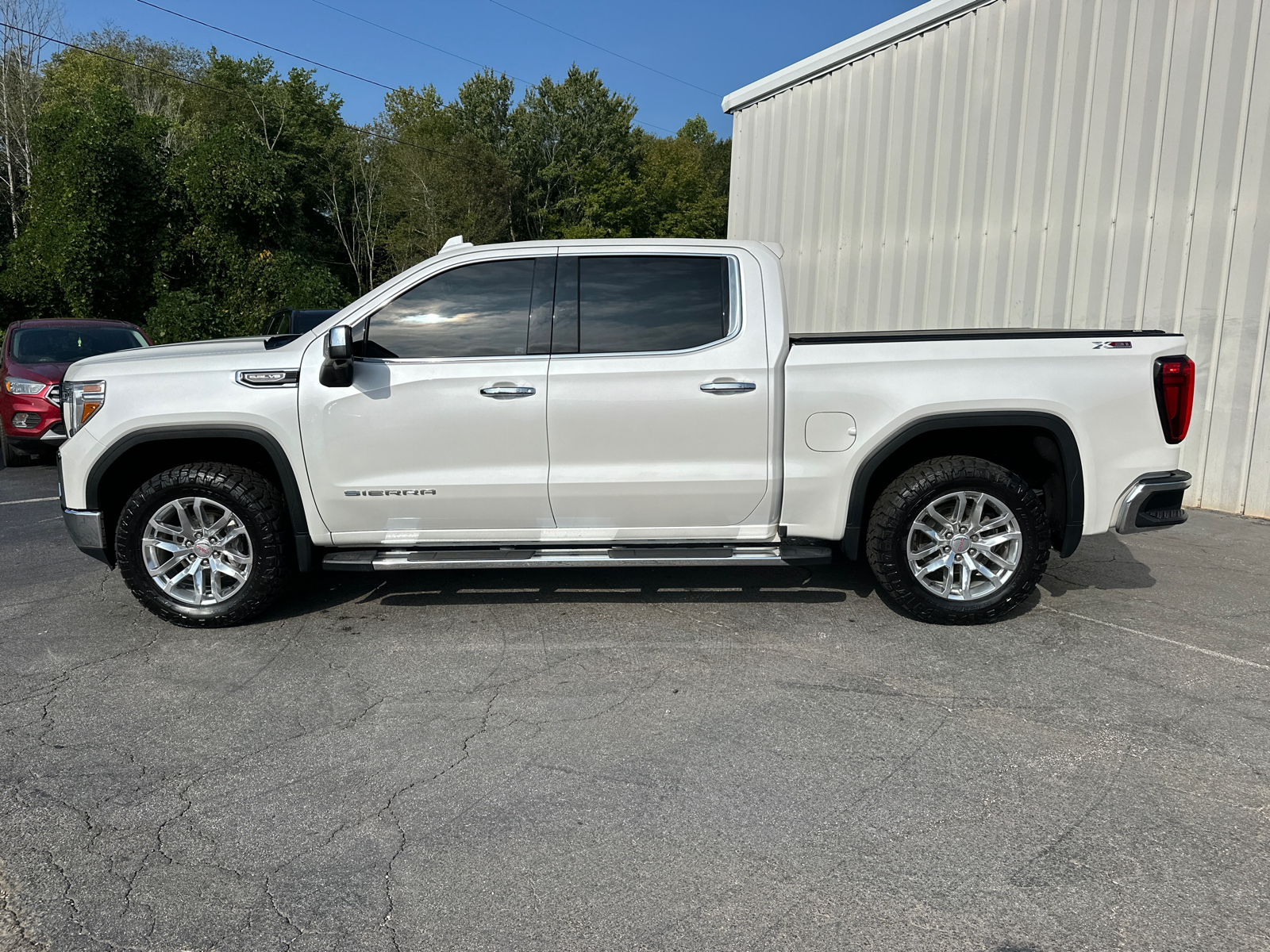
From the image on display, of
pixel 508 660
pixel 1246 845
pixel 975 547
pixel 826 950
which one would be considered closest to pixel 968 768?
pixel 1246 845

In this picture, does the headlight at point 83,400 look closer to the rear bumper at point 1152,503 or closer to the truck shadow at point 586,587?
the truck shadow at point 586,587

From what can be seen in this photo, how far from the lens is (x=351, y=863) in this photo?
2801 mm

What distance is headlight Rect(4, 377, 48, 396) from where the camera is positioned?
9.67 meters

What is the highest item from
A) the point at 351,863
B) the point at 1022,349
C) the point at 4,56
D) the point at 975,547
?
the point at 4,56

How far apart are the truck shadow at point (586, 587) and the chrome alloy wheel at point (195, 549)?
43cm

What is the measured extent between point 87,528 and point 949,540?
4.50m

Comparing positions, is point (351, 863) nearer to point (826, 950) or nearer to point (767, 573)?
point (826, 950)

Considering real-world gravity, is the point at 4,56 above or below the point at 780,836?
above

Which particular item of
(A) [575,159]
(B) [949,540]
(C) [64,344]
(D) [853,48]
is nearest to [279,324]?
(C) [64,344]

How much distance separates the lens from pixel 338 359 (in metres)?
4.50

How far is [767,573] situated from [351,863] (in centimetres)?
351

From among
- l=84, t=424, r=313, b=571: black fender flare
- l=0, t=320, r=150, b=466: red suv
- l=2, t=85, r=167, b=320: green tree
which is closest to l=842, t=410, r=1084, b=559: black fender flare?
l=84, t=424, r=313, b=571: black fender flare

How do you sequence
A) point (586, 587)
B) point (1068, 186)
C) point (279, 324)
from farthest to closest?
1. point (279, 324)
2. point (1068, 186)
3. point (586, 587)

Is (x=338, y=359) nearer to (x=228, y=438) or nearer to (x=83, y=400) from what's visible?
(x=228, y=438)
